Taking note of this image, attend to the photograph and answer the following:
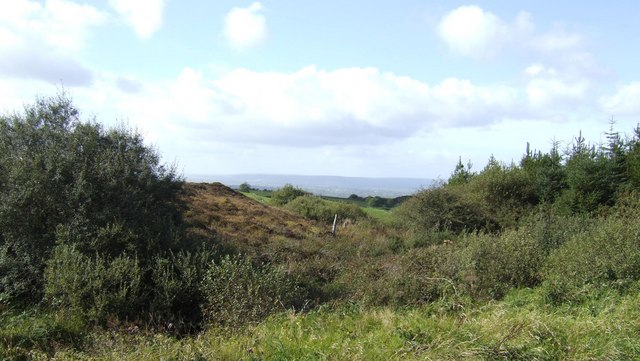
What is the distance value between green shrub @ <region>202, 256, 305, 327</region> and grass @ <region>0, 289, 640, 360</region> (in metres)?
1.01

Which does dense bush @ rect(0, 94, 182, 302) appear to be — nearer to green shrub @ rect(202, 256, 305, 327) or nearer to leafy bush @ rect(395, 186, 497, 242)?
green shrub @ rect(202, 256, 305, 327)

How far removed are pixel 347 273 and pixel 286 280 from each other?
3.83m

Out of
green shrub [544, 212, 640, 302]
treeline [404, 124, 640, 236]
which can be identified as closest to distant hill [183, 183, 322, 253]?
treeline [404, 124, 640, 236]

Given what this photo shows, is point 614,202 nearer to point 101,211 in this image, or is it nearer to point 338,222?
point 338,222

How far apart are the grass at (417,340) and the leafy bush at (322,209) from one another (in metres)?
21.4

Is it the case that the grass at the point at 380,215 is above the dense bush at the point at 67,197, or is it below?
below

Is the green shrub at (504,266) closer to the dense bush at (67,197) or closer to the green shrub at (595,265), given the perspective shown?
the green shrub at (595,265)

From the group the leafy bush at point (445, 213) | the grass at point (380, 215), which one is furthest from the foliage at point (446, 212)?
the grass at point (380, 215)

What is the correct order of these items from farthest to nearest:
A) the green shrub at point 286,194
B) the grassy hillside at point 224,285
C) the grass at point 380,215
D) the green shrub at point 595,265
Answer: the green shrub at point 286,194 < the grass at point 380,215 < the green shrub at point 595,265 < the grassy hillside at point 224,285

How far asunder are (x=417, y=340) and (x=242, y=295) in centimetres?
407

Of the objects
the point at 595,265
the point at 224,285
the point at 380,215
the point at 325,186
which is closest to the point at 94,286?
the point at 224,285

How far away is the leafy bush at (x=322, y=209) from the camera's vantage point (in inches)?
1125

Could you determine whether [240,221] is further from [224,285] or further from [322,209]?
[224,285]

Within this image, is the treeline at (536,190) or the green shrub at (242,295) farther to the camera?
the treeline at (536,190)
